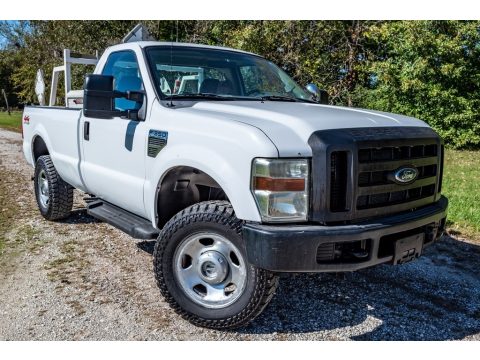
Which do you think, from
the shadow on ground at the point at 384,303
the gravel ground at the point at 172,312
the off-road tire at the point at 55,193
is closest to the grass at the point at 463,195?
the gravel ground at the point at 172,312

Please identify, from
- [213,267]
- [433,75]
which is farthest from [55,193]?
[433,75]

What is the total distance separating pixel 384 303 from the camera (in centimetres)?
389

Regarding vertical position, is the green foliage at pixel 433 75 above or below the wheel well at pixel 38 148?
above

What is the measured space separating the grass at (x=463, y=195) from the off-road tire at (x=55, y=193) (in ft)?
15.6

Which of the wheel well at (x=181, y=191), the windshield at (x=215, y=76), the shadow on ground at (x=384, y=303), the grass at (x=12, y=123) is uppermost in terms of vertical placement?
the windshield at (x=215, y=76)

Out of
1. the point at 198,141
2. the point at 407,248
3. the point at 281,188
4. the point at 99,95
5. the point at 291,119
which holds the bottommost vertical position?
the point at 407,248

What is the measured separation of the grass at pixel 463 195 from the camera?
5.95m

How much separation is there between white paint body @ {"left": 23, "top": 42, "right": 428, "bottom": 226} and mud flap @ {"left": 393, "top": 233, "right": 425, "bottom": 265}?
81cm

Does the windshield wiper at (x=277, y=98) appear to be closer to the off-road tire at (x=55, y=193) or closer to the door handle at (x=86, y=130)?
the door handle at (x=86, y=130)

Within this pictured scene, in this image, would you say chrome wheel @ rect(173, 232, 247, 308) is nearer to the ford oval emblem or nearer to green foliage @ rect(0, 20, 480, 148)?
the ford oval emblem

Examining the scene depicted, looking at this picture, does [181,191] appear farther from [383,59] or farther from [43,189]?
[383,59]

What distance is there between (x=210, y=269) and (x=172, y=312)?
60cm

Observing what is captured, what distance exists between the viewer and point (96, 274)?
14.5 ft

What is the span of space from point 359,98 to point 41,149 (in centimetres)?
996
